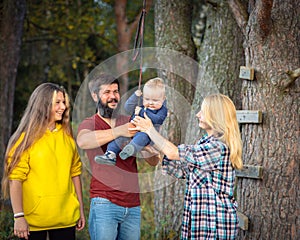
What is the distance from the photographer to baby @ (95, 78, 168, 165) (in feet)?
10.5

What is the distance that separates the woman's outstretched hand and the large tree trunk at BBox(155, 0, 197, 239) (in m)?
2.15

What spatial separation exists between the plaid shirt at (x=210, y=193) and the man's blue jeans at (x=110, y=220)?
42cm

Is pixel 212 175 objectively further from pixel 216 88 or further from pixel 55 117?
pixel 216 88

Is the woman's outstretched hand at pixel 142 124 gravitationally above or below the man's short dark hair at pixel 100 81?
below

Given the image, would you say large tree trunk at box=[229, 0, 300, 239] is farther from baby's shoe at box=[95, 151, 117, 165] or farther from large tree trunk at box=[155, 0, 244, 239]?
baby's shoe at box=[95, 151, 117, 165]

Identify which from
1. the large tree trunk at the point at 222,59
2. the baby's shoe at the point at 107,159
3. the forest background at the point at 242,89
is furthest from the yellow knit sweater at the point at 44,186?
the large tree trunk at the point at 222,59

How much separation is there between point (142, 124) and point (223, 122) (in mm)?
547

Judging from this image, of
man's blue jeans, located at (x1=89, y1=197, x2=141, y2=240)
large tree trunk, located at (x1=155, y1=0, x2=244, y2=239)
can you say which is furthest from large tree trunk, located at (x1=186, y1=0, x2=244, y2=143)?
man's blue jeans, located at (x1=89, y1=197, x2=141, y2=240)

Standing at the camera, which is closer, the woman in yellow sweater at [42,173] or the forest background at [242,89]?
the woman in yellow sweater at [42,173]

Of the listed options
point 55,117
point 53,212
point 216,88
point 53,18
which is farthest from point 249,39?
point 53,18

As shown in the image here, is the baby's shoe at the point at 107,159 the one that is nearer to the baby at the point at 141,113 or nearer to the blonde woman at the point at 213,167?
the baby at the point at 141,113

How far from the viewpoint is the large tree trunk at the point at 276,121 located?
4.17 m

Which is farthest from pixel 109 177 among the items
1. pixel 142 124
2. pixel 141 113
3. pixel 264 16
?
pixel 264 16

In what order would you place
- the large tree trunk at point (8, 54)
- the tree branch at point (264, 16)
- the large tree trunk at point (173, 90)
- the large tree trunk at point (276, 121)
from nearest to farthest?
the tree branch at point (264, 16), the large tree trunk at point (276, 121), the large tree trunk at point (173, 90), the large tree trunk at point (8, 54)
